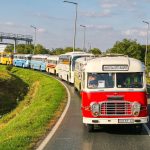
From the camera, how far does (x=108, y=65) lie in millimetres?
16844

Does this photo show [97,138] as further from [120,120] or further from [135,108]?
[135,108]

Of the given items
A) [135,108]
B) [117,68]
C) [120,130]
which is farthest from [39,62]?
[135,108]

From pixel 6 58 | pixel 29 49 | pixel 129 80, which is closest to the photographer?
pixel 129 80

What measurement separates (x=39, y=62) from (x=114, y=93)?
200ft

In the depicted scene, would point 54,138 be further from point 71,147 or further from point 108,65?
point 108,65

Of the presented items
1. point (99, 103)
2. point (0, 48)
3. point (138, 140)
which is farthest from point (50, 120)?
point (0, 48)

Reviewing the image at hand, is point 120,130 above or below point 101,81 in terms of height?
below

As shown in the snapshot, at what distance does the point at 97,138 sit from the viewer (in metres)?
15.6

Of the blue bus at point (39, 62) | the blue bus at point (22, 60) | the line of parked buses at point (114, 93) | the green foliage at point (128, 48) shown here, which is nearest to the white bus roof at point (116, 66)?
the line of parked buses at point (114, 93)

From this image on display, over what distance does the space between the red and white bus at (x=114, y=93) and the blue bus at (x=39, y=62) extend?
Result: 53.8m

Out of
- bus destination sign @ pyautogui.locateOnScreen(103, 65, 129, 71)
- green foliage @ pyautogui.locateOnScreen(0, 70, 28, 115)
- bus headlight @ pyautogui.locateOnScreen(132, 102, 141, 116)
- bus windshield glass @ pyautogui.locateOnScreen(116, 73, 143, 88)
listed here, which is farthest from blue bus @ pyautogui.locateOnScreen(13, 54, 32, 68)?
bus headlight @ pyautogui.locateOnScreen(132, 102, 141, 116)

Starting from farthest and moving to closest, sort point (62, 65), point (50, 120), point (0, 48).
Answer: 1. point (0, 48)
2. point (62, 65)
3. point (50, 120)

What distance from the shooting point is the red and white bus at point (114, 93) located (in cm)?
1608

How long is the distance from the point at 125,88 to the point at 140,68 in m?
0.99
